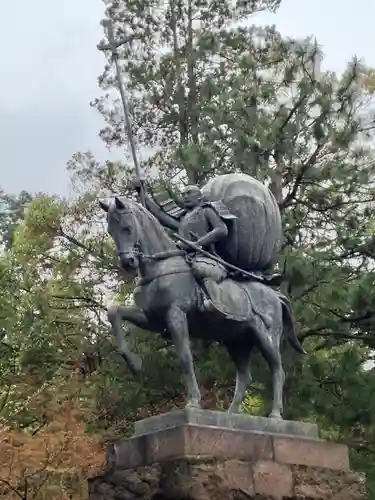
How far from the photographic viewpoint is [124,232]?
8383 mm

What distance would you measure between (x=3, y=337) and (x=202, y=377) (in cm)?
392

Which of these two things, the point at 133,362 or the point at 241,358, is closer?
the point at 133,362

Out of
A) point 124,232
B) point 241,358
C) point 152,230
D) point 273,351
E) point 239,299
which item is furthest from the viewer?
point 241,358

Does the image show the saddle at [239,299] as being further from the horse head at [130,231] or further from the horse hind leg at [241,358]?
the horse head at [130,231]

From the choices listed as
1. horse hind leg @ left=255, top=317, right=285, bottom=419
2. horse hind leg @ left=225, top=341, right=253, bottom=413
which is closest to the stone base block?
horse hind leg @ left=255, top=317, right=285, bottom=419

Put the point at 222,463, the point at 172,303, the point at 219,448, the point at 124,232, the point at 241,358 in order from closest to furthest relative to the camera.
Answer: the point at 222,463 → the point at 219,448 → the point at 124,232 → the point at 172,303 → the point at 241,358

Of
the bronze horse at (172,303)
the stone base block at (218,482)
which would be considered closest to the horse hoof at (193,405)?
the bronze horse at (172,303)

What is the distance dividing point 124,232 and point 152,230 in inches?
15.9

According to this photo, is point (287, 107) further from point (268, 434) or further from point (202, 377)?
point (268, 434)

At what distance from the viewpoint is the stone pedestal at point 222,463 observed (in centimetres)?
776

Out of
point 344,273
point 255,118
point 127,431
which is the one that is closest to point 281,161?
point 255,118

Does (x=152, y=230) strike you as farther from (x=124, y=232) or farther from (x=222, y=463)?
(x=222, y=463)

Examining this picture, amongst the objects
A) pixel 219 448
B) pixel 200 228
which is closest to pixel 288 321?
pixel 200 228

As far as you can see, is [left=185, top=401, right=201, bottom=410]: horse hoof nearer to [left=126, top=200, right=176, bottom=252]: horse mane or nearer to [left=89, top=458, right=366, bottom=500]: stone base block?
[left=89, top=458, right=366, bottom=500]: stone base block
